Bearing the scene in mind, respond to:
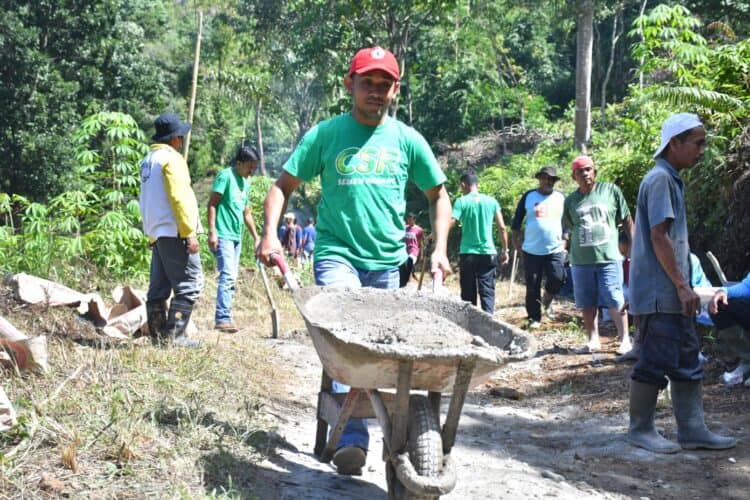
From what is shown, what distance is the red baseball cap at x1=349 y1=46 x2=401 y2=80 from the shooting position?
4270 mm

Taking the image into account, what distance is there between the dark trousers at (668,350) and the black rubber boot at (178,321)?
3.37 m

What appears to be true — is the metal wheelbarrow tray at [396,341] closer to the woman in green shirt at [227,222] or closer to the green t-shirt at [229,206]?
the woman in green shirt at [227,222]

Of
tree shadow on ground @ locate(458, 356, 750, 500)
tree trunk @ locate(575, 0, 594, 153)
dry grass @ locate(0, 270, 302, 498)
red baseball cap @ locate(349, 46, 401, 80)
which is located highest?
tree trunk @ locate(575, 0, 594, 153)

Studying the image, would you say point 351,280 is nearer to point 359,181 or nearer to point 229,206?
point 359,181

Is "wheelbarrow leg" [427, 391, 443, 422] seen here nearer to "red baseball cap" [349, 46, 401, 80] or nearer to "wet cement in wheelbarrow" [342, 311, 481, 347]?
"wet cement in wheelbarrow" [342, 311, 481, 347]

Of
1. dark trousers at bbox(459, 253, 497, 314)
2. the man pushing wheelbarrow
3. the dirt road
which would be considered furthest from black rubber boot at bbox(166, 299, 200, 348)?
dark trousers at bbox(459, 253, 497, 314)

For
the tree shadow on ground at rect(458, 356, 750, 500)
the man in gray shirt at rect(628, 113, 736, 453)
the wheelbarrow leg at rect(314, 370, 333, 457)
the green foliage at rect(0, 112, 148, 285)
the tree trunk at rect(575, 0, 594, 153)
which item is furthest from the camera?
the tree trunk at rect(575, 0, 594, 153)

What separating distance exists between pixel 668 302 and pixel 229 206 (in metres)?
5.10

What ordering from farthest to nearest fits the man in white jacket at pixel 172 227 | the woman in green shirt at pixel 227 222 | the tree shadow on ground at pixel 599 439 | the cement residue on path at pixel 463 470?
the woman in green shirt at pixel 227 222 < the man in white jacket at pixel 172 227 < the tree shadow on ground at pixel 599 439 < the cement residue on path at pixel 463 470

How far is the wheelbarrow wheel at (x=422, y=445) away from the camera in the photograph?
11.1 feet

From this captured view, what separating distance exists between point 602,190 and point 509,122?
2345 cm

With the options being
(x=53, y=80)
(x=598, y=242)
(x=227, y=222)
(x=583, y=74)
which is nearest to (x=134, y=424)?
(x=227, y=222)

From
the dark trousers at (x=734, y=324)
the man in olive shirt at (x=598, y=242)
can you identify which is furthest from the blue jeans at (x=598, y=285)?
the dark trousers at (x=734, y=324)

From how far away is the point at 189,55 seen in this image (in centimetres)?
3284
